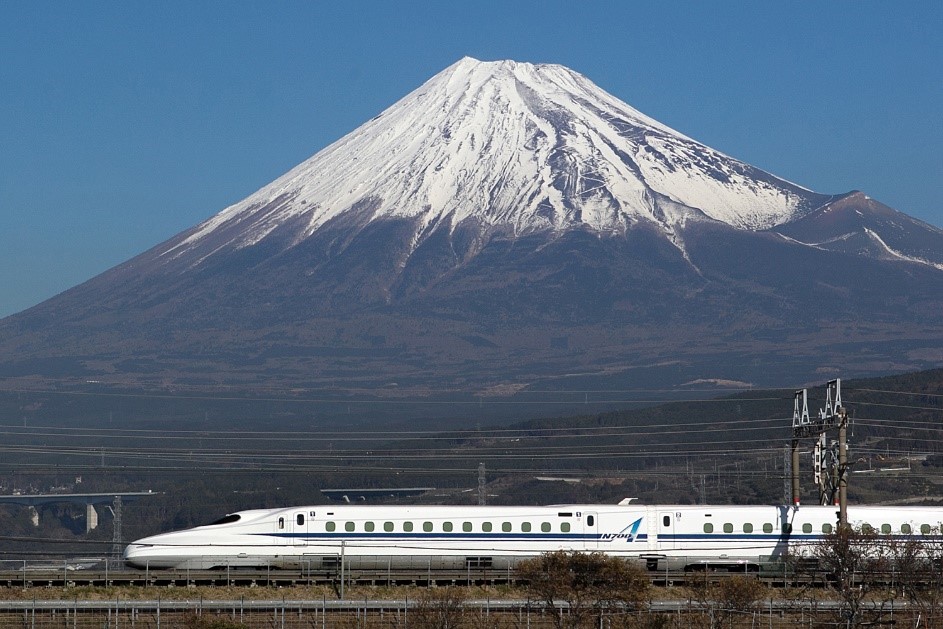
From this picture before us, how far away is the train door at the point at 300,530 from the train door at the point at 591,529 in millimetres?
10272

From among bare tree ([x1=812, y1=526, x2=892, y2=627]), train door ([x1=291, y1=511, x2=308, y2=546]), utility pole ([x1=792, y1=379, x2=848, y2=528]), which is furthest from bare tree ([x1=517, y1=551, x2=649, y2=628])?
train door ([x1=291, y1=511, x2=308, y2=546])

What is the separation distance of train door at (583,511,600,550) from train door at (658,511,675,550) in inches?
91.9

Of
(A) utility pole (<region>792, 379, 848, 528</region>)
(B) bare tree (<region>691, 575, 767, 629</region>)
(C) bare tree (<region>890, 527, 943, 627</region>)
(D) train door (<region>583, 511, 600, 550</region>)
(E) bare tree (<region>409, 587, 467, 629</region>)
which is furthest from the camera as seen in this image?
(D) train door (<region>583, 511, 600, 550</region>)

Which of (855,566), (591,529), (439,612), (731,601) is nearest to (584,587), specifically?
(731,601)

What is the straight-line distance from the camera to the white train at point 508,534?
212 feet

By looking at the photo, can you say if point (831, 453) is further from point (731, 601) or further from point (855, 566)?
point (731, 601)

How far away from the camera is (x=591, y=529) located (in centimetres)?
6531

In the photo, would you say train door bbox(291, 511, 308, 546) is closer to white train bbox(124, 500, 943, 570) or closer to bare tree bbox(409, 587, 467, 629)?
white train bbox(124, 500, 943, 570)

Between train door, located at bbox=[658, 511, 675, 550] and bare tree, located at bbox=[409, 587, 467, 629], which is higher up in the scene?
train door, located at bbox=[658, 511, 675, 550]

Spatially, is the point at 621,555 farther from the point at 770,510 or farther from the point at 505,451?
the point at 505,451

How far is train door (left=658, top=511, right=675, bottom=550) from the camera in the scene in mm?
65375

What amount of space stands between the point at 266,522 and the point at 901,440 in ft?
371

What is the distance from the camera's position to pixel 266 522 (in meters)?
64.9

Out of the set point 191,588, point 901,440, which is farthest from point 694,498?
point 191,588
